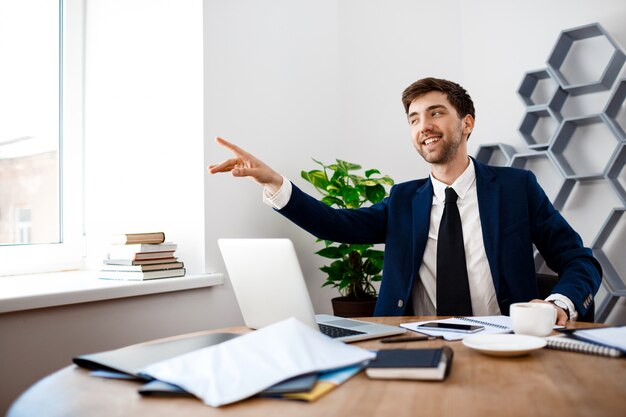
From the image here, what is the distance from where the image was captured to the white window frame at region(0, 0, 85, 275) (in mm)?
2379

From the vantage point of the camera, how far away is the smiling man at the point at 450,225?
1.79 metres

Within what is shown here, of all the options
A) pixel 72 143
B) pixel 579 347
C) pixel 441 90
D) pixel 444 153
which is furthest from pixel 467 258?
pixel 72 143

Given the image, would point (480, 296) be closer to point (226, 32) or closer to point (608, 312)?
point (608, 312)

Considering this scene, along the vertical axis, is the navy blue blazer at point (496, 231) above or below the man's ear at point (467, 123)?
below

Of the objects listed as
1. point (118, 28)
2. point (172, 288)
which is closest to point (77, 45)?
point (118, 28)

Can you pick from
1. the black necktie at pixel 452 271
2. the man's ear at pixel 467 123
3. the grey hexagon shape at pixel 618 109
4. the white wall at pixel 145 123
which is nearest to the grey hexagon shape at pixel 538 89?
the grey hexagon shape at pixel 618 109

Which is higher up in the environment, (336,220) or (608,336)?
(336,220)

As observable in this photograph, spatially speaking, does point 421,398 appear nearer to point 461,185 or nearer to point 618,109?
point 461,185

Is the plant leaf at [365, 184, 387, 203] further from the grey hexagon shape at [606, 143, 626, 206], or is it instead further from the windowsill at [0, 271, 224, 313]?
the grey hexagon shape at [606, 143, 626, 206]

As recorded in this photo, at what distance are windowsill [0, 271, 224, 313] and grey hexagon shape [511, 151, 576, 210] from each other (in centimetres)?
172

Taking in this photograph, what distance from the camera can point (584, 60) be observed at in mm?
2775

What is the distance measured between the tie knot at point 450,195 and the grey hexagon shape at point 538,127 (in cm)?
110

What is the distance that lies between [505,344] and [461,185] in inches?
40.1

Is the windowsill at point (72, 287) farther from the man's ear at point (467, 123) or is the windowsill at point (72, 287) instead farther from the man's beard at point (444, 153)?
the man's ear at point (467, 123)
